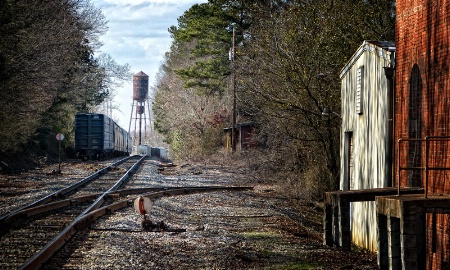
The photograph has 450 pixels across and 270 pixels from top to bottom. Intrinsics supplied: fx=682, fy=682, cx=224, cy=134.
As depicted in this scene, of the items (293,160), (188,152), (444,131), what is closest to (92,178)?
(293,160)

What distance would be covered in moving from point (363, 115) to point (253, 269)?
5497mm

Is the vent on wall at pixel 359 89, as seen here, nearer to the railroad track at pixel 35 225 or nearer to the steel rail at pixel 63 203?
the railroad track at pixel 35 225

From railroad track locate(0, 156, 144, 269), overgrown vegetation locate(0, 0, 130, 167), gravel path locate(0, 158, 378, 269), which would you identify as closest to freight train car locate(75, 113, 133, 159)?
overgrown vegetation locate(0, 0, 130, 167)

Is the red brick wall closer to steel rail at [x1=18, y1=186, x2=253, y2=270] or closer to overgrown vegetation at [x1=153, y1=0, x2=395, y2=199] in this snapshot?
steel rail at [x1=18, y1=186, x2=253, y2=270]

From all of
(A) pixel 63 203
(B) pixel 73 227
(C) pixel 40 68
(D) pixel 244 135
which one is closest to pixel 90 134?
(D) pixel 244 135

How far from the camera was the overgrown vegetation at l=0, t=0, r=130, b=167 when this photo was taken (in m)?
25.2

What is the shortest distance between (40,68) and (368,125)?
18.3m

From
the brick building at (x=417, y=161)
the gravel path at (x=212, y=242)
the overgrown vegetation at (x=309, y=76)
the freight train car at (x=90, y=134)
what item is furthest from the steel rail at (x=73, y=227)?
the freight train car at (x=90, y=134)

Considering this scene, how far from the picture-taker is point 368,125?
44.0ft

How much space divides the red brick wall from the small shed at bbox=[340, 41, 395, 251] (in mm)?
589

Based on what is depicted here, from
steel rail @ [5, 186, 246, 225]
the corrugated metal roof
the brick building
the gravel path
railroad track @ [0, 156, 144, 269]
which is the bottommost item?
the gravel path

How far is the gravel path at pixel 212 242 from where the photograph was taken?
995cm

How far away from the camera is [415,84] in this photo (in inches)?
431

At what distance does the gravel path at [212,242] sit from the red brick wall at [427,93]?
1408 millimetres
